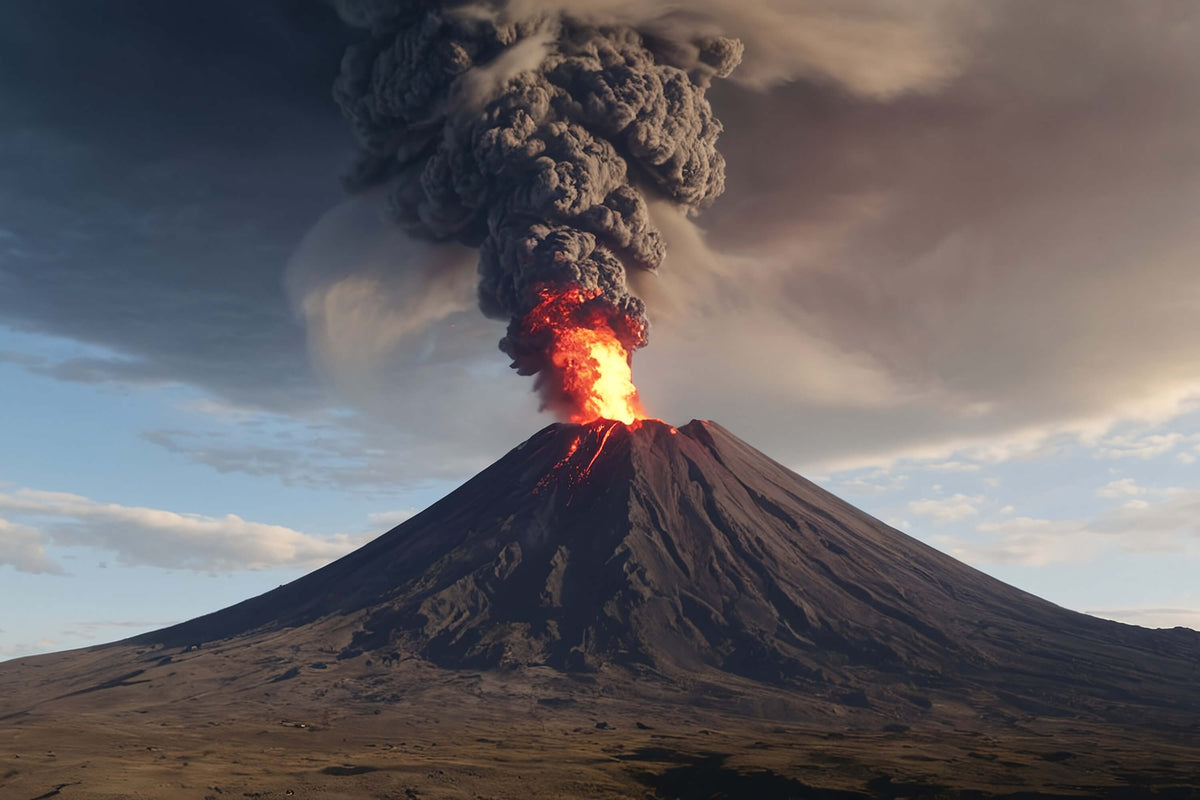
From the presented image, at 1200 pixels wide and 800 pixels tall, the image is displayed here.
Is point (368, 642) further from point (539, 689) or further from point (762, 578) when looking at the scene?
point (762, 578)

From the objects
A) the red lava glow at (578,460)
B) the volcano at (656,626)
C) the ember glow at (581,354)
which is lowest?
the volcano at (656,626)

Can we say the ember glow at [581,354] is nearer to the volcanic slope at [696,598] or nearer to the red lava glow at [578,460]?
the red lava glow at [578,460]

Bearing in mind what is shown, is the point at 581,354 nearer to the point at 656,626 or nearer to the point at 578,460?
the point at 578,460

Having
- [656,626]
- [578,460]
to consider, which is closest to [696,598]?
[656,626]

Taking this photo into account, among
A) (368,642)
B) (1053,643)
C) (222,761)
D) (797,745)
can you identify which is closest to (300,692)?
(368,642)

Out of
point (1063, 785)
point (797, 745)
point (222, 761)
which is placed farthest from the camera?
point (797, 745)

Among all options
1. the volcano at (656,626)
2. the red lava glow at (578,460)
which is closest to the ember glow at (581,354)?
the red lava glow at (578,460)

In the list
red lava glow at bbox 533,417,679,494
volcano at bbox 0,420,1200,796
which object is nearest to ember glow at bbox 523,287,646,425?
red lava glow at bbox 533,417,679,494
